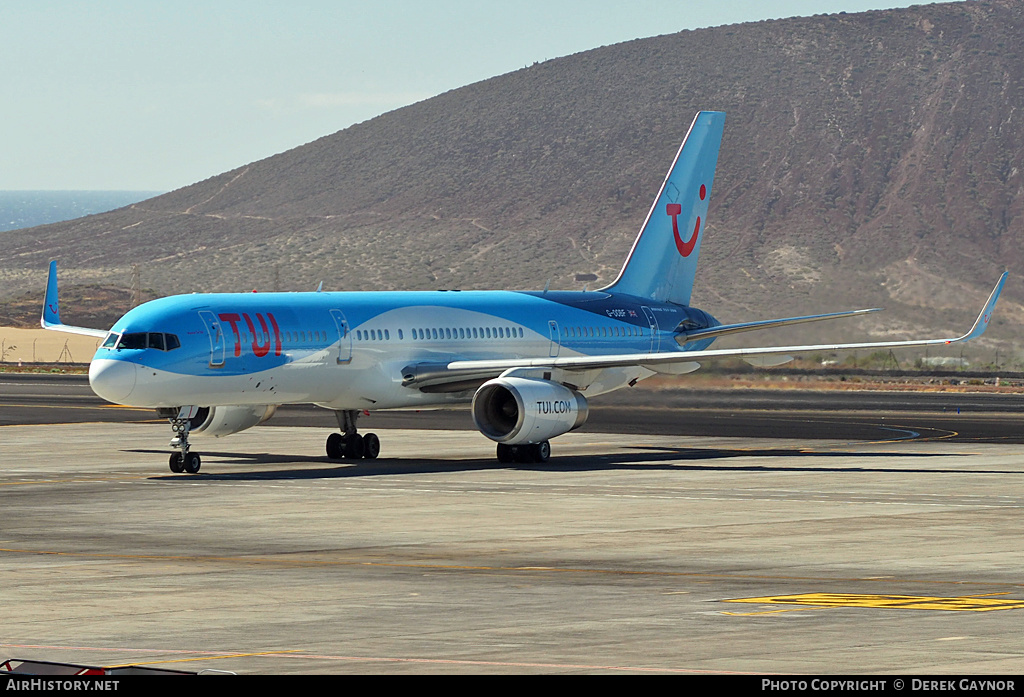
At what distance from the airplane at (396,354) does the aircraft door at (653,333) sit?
0.15ft

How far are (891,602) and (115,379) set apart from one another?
2320 cm

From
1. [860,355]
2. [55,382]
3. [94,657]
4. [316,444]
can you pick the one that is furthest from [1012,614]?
[860,355]

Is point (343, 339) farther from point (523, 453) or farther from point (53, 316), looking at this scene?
point (53, 316)

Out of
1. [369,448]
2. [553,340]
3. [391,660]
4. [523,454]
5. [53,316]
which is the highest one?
[53,316]

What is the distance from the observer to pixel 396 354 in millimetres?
44094

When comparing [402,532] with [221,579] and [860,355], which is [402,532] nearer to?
[221,579]

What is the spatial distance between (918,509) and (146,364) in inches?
690

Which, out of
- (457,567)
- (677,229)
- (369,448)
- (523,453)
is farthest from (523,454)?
(457,567)

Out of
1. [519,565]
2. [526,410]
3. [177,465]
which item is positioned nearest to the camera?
[519,565]

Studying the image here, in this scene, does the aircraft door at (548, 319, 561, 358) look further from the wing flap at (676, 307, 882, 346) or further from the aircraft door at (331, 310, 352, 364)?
the aircraft door at (331, 310, 352, 364)

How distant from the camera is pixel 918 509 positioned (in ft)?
101

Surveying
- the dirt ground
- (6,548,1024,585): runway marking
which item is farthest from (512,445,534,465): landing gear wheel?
the dirt ground

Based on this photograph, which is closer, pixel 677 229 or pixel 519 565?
pixel 519 565

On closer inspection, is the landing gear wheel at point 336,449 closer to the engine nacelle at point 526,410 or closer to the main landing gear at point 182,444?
the engine nacelle at point 526,410
